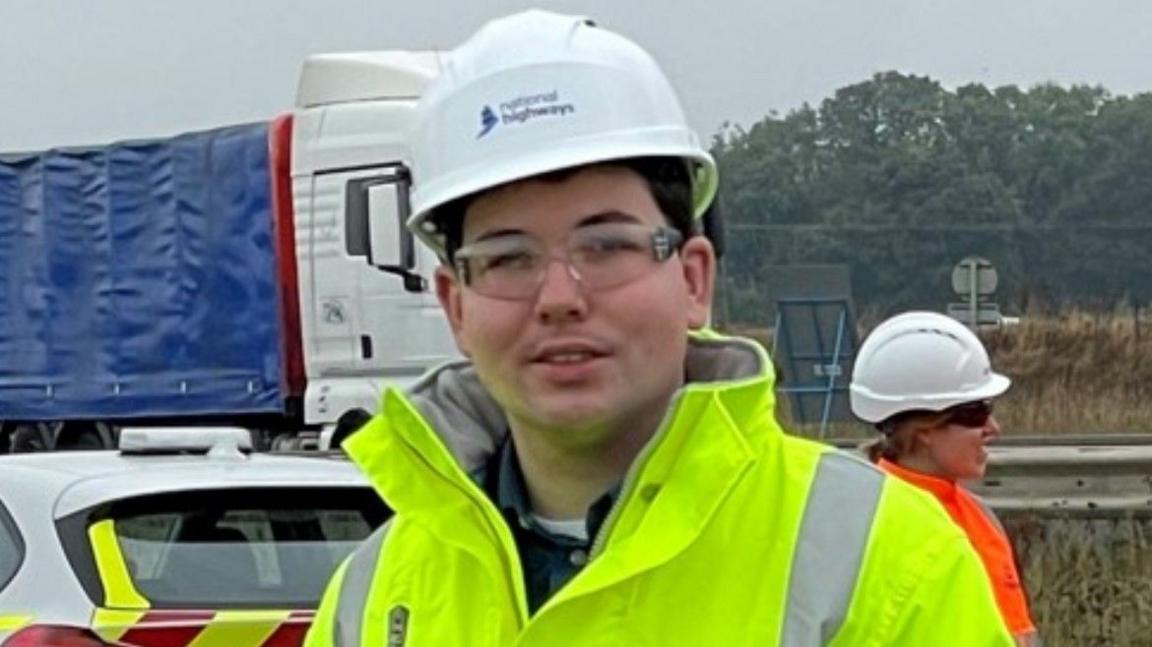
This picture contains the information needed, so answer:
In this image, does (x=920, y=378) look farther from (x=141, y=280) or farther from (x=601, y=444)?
(x=141, y=280)

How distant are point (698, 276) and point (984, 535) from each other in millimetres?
3252

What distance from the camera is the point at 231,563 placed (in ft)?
22.1

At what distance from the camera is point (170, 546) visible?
6.74 metres

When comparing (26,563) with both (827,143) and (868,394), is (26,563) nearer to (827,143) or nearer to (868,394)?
(868,394)

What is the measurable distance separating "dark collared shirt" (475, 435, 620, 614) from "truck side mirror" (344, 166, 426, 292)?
1314 centimetres

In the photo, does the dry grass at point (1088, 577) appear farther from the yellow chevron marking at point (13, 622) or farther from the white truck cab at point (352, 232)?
the white truck cab at point (352, 232)

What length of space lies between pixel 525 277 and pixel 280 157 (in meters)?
15.9

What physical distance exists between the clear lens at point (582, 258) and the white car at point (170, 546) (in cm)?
416

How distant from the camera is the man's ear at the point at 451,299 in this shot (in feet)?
7.51

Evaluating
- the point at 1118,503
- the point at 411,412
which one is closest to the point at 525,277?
the point at 411,412

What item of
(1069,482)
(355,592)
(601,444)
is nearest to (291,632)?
(355,592)

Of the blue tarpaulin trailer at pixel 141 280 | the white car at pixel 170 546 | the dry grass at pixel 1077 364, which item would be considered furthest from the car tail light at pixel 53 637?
the dry grass at pixel 1077 364

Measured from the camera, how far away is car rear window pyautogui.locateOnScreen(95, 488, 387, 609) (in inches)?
260

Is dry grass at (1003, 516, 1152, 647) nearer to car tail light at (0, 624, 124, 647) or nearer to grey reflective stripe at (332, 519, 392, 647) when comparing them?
car tail light at (0, 624, 124, 647)
